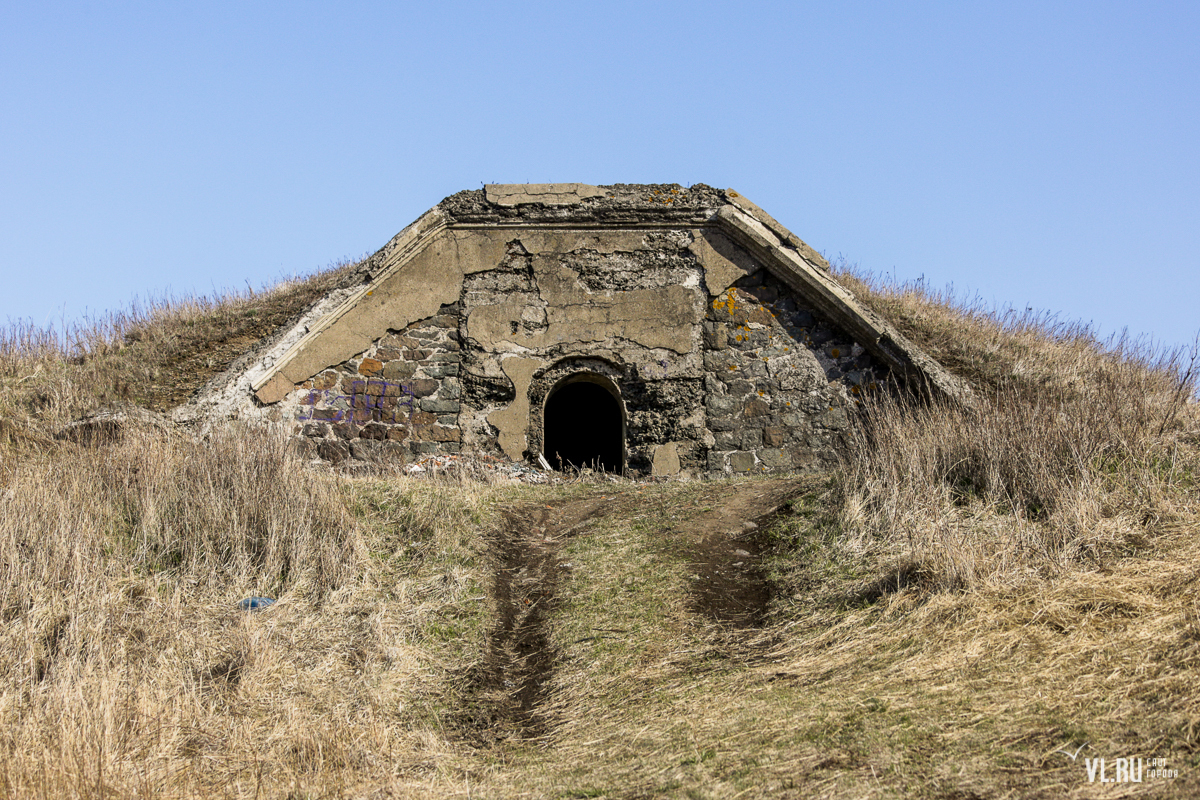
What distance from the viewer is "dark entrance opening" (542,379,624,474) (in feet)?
42.4

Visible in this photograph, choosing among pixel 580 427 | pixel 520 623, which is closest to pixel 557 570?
pixel 520 623

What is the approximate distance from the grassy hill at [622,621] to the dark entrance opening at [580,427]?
12.6 ft

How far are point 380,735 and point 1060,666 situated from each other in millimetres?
3318

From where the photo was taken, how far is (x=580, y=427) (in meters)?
13.2

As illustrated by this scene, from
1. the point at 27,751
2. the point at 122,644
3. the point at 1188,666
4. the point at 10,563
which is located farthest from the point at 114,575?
the point at 1188,666

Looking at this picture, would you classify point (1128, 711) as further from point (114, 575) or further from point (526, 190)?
point (526, 190)

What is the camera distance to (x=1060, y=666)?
14.6 ft

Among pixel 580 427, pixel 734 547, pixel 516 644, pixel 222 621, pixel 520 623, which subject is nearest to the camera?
pixel 222 621

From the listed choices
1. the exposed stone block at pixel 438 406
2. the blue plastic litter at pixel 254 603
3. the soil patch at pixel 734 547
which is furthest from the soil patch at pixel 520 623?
the exposed stone block at pixel 438 406

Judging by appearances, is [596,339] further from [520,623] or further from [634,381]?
[520,623]

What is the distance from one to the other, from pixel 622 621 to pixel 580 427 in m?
7.36

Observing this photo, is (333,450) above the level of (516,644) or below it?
above

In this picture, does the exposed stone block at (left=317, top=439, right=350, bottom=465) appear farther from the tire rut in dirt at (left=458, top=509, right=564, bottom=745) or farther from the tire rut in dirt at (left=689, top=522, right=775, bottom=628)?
the tire rut in dirt at (left=689, top=522, right=775, bottom=628)

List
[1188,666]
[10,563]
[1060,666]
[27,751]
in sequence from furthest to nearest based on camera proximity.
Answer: [10,563]
[1060,666]
[1188,666]
[27,751]
